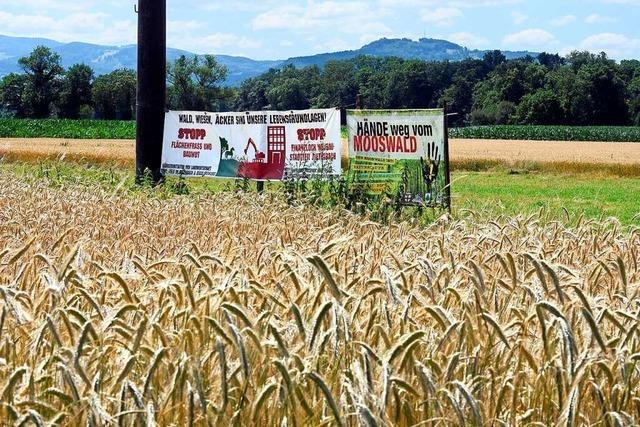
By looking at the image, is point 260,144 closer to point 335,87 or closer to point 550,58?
point 335,87

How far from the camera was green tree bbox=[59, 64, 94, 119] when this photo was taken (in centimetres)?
12056

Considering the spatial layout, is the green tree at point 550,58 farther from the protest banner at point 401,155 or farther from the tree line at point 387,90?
the protest banner at point 401,155

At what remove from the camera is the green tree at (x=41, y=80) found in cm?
11869

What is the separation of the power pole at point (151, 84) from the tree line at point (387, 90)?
86356mm

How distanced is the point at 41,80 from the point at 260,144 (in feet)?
373

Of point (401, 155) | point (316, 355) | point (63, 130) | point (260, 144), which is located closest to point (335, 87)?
point (63, 130)

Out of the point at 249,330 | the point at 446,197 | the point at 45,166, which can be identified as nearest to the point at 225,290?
the point at 249,330

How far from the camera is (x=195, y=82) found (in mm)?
130750

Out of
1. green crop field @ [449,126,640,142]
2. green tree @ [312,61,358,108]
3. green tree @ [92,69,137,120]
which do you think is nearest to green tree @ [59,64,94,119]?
green tree @ [92,69,137,120]

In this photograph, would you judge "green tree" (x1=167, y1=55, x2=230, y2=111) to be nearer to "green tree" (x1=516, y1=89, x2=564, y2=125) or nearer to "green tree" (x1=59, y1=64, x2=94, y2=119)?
"green tree" (x1=59, y1=64, x2=94, y2=119)

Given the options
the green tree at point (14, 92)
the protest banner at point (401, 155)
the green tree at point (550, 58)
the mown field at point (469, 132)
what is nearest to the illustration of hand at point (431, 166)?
the protest banner at point (401, 155)

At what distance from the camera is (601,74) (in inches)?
3959

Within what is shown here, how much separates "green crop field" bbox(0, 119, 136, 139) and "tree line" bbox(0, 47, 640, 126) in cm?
2793

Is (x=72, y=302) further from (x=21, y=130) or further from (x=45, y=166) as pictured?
(x=21, y=130)
